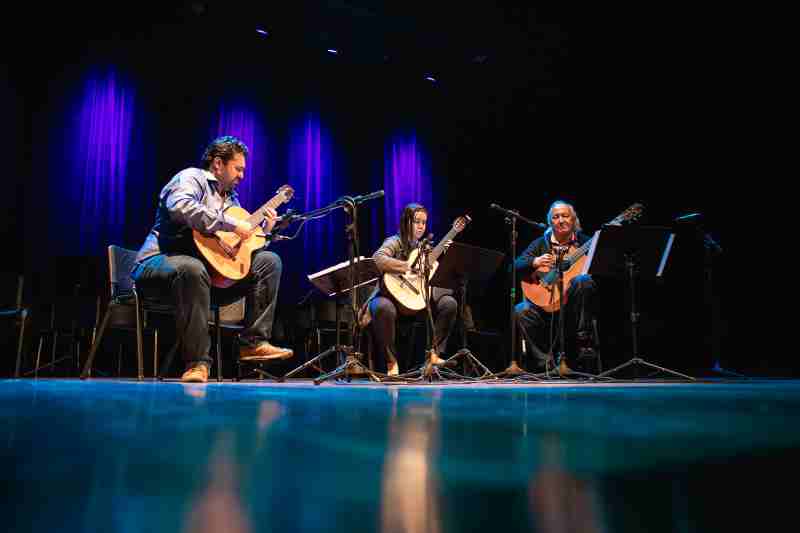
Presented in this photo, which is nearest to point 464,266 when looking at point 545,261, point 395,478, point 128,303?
point 545,261

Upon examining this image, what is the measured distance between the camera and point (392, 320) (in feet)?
14.3

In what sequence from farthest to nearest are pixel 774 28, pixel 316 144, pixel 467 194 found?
1. pixel 467 194
2. pixel 316 144
3. pixel 774 28

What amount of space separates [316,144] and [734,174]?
12.9 feet

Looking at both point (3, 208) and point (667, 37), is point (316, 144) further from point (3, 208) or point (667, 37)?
point (667, 37)

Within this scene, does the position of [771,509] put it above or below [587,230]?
below

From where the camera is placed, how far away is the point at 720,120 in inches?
225

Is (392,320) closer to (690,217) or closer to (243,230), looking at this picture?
(243,230)

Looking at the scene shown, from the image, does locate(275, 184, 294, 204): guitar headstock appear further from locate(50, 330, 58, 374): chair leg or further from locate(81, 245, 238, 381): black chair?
locate(50, 330, 58, 374): chair leg

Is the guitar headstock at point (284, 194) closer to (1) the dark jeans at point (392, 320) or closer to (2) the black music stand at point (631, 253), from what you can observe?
(1) the dark jeans at point (392, 320)

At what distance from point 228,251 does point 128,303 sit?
996 millimetres

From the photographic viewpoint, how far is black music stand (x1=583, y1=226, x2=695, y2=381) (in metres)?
3.80

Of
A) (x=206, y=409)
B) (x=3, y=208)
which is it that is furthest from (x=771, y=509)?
(x=3, y=208)

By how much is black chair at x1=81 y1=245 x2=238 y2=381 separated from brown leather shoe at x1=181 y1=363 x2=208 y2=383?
422 mm

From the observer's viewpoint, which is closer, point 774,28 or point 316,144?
point 774,28
